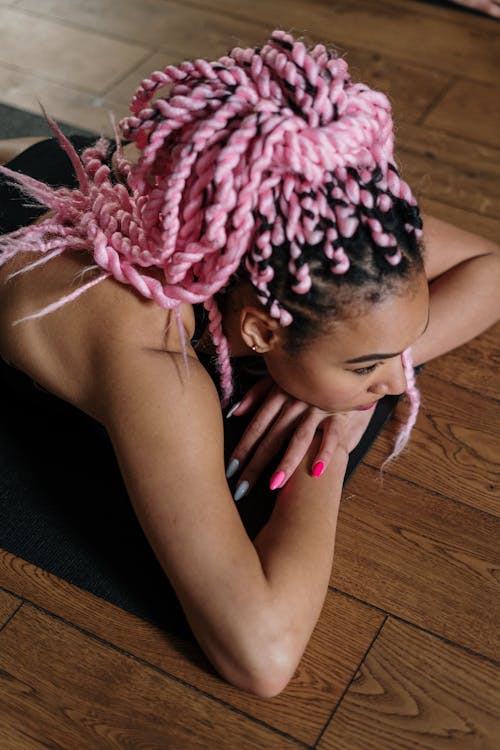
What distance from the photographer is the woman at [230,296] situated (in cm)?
91

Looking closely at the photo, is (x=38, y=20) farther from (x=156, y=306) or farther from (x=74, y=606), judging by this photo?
(x=74, y=606)

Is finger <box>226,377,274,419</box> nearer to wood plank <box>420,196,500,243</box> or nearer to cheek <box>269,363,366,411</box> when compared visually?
cheek <box>269,363,366,411</box>

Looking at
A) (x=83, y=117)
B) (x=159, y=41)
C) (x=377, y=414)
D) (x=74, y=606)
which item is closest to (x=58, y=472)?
(x=74, y=606)

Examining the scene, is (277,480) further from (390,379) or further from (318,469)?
(390,379)

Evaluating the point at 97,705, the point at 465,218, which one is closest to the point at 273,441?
the point at 97,705

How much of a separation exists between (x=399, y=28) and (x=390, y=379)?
144cm

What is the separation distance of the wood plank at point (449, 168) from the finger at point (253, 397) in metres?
0.67

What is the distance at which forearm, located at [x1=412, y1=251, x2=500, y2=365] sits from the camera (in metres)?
1.32

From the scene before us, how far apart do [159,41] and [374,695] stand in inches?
65.9

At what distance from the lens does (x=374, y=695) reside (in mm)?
1053

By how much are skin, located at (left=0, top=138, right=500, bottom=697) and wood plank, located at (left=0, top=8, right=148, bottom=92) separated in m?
1.08

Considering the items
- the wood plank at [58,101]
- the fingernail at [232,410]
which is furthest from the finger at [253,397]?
the wood plank at [58,101]

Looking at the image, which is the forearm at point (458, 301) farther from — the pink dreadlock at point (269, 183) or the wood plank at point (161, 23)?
the wood plank at point (161, 23)

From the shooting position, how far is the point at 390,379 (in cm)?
109
